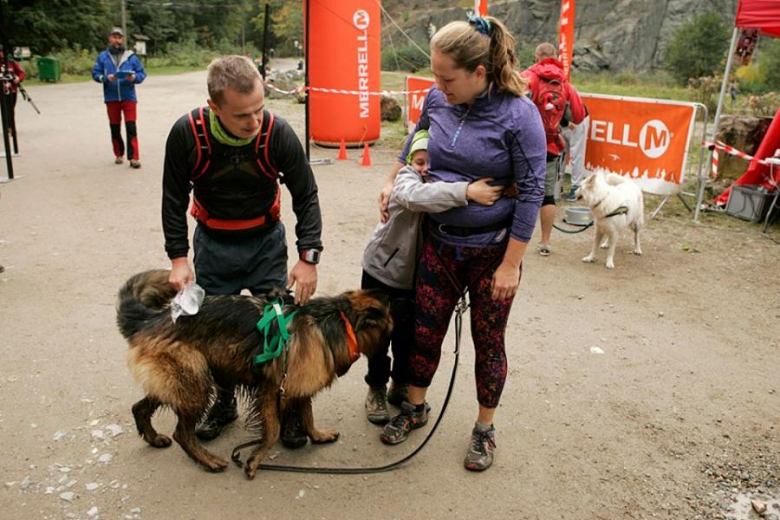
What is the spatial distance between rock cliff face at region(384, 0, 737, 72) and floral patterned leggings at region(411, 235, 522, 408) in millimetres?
35380

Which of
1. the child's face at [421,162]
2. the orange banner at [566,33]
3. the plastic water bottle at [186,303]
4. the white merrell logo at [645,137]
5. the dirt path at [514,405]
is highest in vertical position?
the orange banner at [566,33]

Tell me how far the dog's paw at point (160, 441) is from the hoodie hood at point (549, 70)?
5460 mm

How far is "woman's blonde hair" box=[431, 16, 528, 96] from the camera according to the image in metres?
2.43

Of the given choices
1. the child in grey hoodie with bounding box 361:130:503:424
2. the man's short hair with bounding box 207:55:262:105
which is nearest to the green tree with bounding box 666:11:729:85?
the child in grey hoodie with bounding box 361:130:503:424

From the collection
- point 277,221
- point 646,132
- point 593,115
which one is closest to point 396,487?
point 277,221

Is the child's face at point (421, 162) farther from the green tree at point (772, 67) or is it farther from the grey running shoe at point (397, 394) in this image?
the green tree at point (772, 67)

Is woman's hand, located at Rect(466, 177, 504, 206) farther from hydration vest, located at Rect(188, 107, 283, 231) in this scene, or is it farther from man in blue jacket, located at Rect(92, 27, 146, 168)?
man in blue jacket, located at Rect(92, 27, 146, 168)

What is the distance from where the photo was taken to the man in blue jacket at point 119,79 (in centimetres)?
956

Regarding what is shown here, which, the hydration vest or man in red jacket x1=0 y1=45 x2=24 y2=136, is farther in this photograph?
man in red jacket x1=0 y1=45 x2=24 y2=136

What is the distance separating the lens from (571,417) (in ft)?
11.9

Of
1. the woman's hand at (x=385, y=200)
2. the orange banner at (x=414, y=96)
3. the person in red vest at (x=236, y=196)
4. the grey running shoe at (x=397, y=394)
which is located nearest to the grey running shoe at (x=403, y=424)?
the grey running shoe at (x=397, y=394)

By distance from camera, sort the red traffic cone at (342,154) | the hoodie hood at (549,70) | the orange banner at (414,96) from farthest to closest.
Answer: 1. the orange banner at (414,96)
2. the red traffic cone at (342,154)
3. the hoodie hood at (549,70)

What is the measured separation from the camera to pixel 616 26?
3906cm

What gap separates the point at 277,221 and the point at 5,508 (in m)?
1.84
